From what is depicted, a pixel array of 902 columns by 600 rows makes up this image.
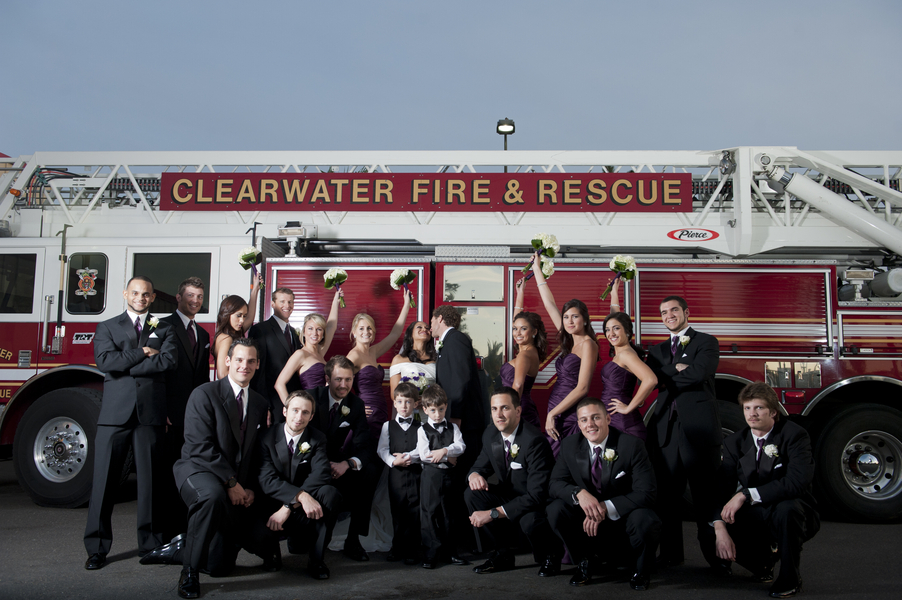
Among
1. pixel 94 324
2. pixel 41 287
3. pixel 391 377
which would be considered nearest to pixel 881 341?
pixel 391 377

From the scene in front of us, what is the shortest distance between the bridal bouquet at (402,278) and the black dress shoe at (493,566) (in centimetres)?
291

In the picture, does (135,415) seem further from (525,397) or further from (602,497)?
(602,497)

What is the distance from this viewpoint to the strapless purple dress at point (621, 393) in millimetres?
5336

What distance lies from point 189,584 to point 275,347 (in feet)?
7.67

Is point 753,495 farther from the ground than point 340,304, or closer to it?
closer to it

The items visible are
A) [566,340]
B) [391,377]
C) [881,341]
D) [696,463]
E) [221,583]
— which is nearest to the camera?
[221,583]

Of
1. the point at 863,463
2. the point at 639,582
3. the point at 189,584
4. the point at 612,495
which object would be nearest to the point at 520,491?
the point at 612,495

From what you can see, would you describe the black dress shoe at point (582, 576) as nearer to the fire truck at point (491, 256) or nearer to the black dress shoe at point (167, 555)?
the fire truck at point (491, 256)

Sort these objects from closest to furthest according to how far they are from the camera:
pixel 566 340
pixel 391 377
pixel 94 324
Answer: pixel 566 340 → pixel 391 377 → pixel 94 324

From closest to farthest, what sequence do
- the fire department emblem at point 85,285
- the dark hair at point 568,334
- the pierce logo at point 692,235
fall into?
the dark hair at point 568,334, the fire department emblem at point 85,285, the pierce logo at point 692,235

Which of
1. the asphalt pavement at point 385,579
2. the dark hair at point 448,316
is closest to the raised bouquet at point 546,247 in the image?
the dark hair at point 448,316

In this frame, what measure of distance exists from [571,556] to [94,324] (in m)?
5.58

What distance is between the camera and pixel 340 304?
7023 millimetres

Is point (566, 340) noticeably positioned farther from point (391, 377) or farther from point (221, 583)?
point (221, 583)
